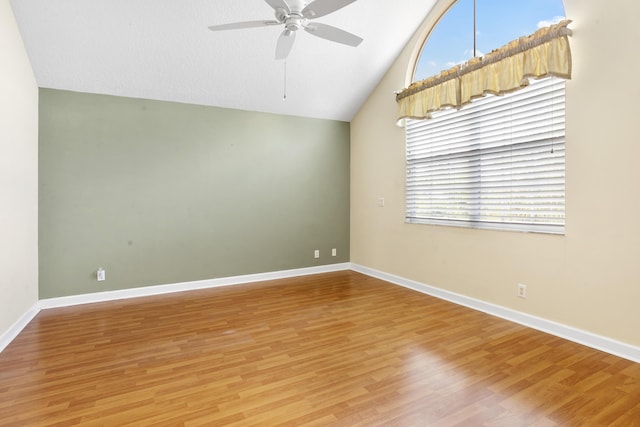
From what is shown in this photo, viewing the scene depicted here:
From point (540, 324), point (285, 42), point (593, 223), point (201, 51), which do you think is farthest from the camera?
point (201, 51)

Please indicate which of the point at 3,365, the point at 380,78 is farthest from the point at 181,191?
the point at 380,78

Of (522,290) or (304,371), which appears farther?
(522,290)

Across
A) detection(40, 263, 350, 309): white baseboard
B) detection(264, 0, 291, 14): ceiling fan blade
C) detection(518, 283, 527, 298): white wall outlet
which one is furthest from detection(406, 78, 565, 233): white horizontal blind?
detection(264, 0, 291, 14): ceiling fan blade

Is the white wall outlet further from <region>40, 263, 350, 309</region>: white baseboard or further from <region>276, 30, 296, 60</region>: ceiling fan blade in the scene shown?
Result: <region>276, 30, 296, 60</region>: ceiling fan blade

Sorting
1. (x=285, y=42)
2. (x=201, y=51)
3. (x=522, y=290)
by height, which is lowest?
(x=522, y=290)

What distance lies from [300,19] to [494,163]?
2337mm

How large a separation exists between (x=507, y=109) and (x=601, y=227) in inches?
53.4

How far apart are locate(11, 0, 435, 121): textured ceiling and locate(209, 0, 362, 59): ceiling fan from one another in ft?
2.99

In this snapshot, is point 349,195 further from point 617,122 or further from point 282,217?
point 617,122

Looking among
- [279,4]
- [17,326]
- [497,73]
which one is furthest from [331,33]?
[17,326]

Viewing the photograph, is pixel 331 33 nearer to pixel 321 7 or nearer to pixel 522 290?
pixel 321 7

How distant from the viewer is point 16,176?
117 inches

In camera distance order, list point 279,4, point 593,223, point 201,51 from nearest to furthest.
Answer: point 279,4 → point 593,223 → point 201,51

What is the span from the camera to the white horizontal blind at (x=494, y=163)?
2869 millimetres
